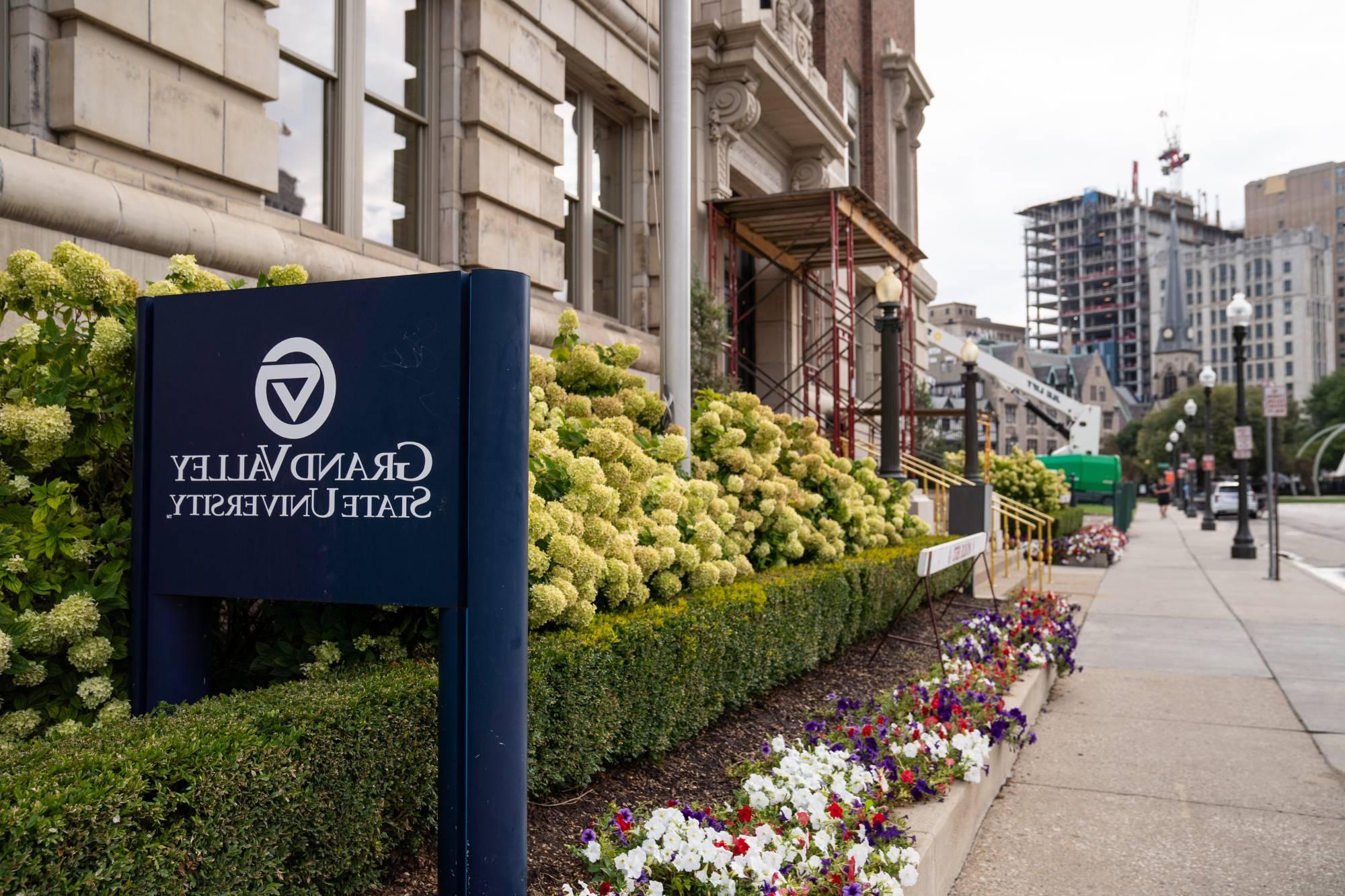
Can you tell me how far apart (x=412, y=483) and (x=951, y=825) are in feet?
9.72

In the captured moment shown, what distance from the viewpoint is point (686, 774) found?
15.4 feet

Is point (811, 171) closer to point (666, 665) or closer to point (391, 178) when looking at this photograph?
point (391, 178)

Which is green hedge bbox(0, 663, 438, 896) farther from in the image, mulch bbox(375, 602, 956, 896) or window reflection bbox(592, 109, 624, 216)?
window reflection bbox(592, 109, 624, 216)

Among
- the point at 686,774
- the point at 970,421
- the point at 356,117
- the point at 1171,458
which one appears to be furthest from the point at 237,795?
the point at 1171,458

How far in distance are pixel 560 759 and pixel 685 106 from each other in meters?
4.90

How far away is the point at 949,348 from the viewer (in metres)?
38.3

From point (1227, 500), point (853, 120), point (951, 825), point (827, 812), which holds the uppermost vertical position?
point (853, 120)

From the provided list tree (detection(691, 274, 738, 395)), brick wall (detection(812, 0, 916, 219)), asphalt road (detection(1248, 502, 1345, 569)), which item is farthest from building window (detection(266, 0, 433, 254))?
asphalt road (detection(1248, 502, 1345, 569))

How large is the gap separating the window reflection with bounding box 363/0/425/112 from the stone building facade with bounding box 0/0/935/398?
19 mm

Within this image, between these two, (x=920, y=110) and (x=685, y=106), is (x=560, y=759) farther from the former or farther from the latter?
(x=920, y=110)

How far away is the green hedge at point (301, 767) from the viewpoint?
2178 mm

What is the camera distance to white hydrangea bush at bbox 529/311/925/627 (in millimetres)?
4434

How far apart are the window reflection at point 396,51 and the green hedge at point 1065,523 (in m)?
16.9

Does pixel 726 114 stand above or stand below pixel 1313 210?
below
